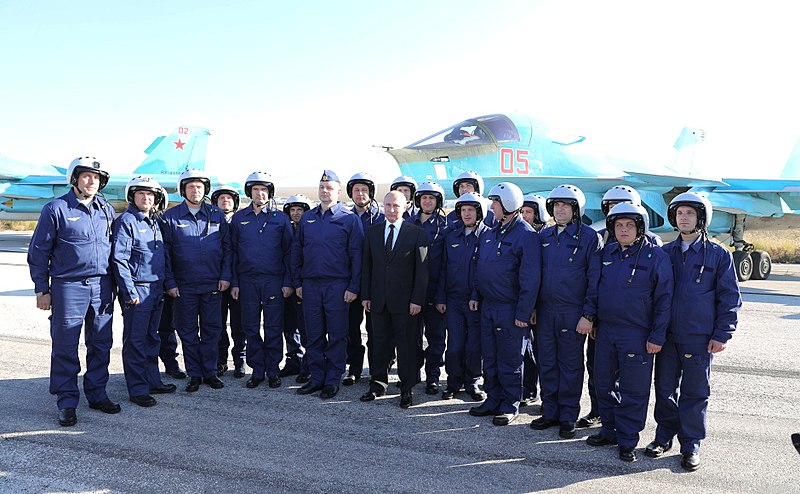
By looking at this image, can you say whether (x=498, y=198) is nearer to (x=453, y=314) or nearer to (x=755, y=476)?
(x=453, y=314)

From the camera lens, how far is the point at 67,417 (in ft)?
15.0

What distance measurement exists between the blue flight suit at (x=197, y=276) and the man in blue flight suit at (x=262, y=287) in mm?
199

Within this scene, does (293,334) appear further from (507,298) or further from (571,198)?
(571,198)

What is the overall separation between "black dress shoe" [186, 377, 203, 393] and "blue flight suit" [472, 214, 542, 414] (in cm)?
290

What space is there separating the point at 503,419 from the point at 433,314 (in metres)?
1.56

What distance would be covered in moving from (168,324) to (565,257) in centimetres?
430

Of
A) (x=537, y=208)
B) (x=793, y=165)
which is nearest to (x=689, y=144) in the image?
(x=793, y=165)

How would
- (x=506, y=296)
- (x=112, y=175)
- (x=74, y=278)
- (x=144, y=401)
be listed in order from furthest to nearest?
→ (x=112, y=175)
(x=144, y=401)
(x=506, y=296)
(x=74, y=278)

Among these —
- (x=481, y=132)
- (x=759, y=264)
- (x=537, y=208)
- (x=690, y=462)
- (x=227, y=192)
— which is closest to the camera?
(x=690, y=462)

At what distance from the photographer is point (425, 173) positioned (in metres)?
14.0

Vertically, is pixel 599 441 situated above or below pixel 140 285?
below

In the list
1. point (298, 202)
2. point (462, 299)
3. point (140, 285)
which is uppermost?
point (298, 202)

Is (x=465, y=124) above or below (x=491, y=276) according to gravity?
above

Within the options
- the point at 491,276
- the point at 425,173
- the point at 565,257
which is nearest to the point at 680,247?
the point at 565,257
